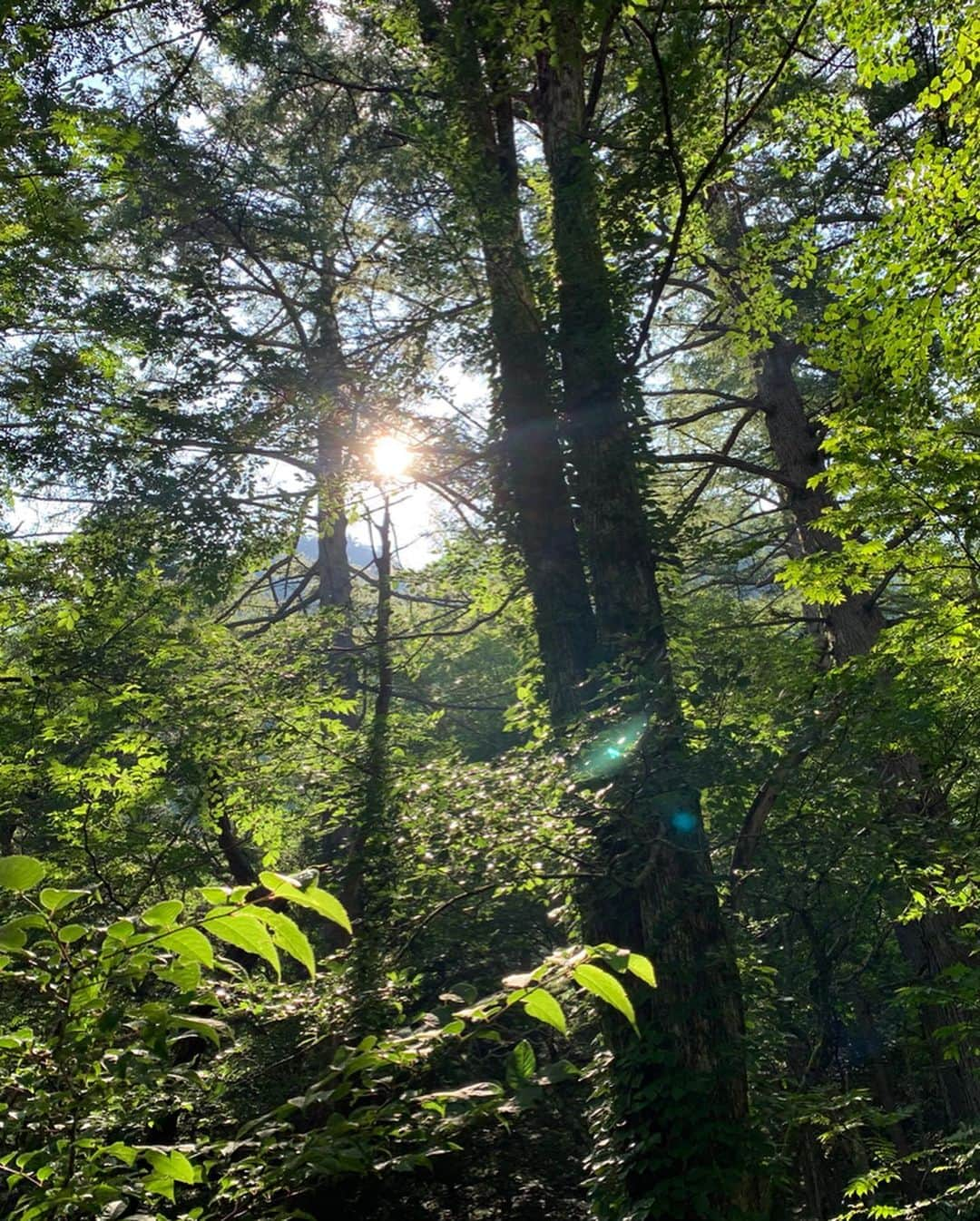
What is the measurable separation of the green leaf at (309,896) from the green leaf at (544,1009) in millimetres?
226

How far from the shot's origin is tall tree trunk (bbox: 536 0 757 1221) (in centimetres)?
443

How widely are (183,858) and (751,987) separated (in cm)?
485

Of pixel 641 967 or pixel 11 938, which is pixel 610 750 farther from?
pixel 11 938

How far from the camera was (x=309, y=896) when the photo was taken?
106cm

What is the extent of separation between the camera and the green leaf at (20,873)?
3.34 ft

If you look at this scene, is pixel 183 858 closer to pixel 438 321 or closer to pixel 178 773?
pixel 178 773

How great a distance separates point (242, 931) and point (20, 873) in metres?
0.26

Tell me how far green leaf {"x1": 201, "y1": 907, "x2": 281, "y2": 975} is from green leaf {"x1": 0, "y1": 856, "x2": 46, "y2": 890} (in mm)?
200

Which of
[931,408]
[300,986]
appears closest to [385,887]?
[300,986]

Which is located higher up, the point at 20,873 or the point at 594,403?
the point at 594,403

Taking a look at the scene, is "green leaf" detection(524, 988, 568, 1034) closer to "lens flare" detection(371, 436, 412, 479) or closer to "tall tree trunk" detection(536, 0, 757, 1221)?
"tall tree trunk" detection(536, 0, 757, 1221)

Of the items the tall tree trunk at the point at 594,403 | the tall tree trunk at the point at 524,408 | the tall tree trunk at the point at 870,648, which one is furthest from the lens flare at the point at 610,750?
the tall tree trunk at the point at 870,648

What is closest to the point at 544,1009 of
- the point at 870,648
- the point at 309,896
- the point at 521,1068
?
the point at 309,896

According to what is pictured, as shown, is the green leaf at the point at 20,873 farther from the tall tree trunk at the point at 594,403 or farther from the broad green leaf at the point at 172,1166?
the tall tree trunk at the point at 594,403
